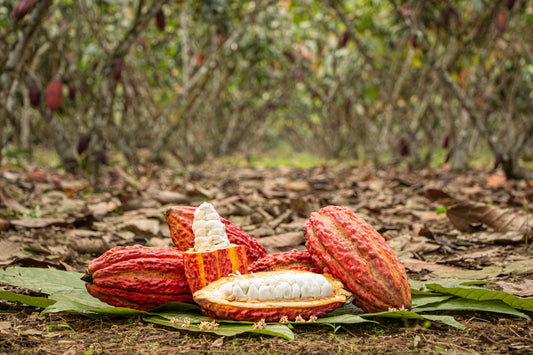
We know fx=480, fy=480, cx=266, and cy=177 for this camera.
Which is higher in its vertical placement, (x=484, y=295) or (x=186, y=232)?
(x=186, y=232)

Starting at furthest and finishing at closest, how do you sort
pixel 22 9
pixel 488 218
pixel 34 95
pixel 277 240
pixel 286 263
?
pixel 34 95 < pixel 22 9 < pixel 488 218 < pixel 277 240 < pixel 286 263

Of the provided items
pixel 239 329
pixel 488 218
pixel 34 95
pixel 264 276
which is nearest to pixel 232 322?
pixel 239 329

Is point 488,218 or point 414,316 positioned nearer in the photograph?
point 414,316

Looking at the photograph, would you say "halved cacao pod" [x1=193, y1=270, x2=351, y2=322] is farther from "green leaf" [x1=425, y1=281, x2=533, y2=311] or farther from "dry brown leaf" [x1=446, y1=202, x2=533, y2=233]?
"dry brown leaf" [x1=446, y1=202, x2=533, y2=233]

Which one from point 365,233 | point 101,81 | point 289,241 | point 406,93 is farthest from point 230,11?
point 365,233

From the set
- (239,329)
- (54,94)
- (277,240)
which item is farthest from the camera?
(54,94)

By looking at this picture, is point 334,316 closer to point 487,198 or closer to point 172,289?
point 172,289


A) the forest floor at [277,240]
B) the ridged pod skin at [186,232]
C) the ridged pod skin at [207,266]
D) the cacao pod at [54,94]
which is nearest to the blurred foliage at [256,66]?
the cacao pod at [54,94]

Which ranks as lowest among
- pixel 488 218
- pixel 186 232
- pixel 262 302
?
pixel 488 218

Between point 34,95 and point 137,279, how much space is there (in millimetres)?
3241

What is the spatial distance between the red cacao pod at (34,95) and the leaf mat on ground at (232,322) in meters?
2.92

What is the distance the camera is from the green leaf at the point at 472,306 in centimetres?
127

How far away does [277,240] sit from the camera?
2.08m

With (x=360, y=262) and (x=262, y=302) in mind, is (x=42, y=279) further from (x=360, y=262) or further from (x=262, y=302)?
(x=360, y=262)
